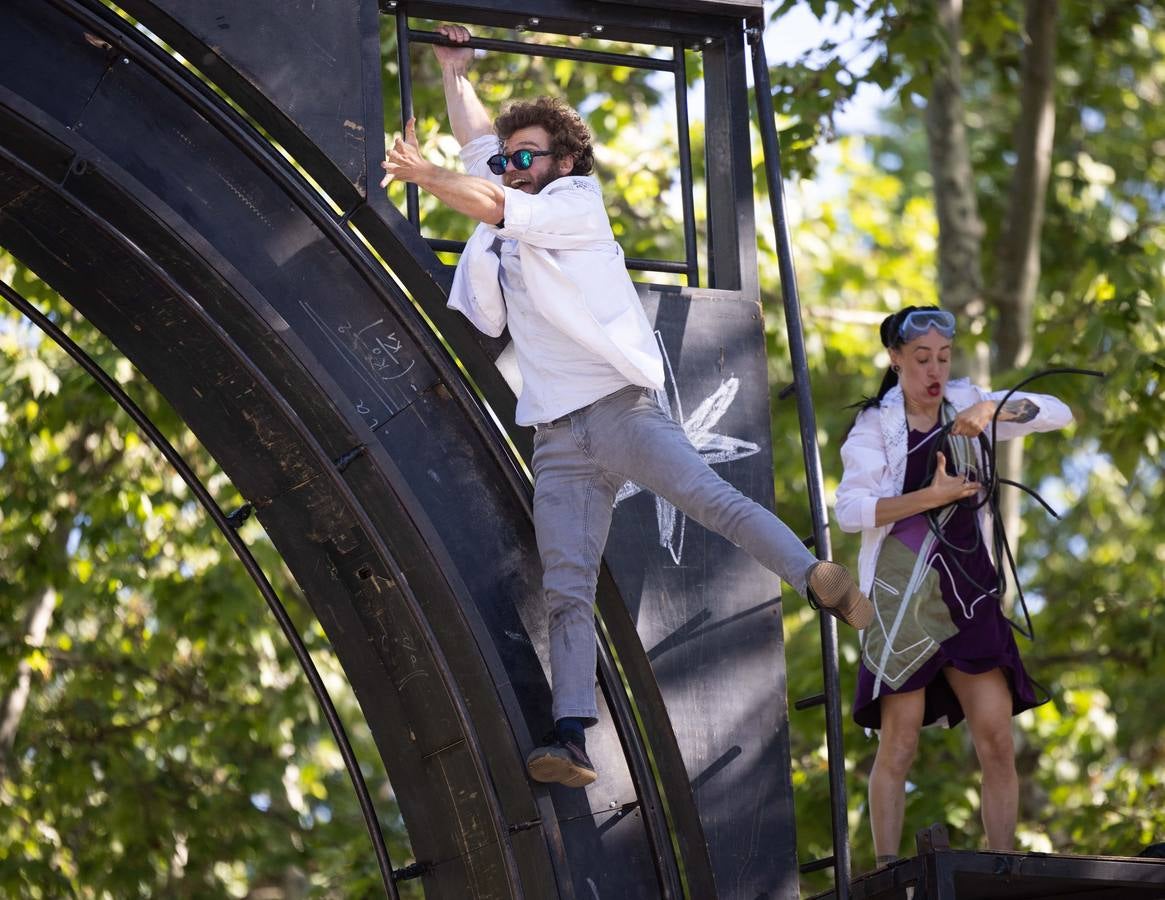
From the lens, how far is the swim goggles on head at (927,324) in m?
5.11

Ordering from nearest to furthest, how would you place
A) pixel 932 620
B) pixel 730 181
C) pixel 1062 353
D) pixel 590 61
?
pixel 932 620 < pixel 590 61 < pixel 730 181 < pixel 1062 353

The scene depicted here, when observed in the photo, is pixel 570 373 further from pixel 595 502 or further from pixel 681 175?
pixel 681 175

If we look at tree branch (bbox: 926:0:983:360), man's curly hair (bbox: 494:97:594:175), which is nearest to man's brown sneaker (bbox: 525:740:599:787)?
man's curly hair (bbox: 494:97:594:175)

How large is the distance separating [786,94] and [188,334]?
5021 mm

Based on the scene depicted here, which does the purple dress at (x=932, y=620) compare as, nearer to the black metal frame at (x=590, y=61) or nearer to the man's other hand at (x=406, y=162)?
Result: the black metal frame at (x=590, y=61)

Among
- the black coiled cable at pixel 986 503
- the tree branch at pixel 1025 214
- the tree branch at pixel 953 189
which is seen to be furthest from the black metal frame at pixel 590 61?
the tree branch at pixel 1025 214

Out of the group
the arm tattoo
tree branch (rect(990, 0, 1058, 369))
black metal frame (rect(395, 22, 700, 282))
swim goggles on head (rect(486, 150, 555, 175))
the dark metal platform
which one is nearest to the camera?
the dark metal platform

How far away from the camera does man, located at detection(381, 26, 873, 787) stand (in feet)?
14.1

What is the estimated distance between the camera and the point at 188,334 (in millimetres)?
4645

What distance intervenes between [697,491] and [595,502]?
0.34m

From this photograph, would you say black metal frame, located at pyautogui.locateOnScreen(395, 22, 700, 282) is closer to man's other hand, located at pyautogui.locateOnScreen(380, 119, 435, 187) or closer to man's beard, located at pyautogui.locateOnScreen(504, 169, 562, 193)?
man's beard, located at pyautogui.locateOnScreen(504, 169, 562, 193)

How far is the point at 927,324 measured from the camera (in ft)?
16.8

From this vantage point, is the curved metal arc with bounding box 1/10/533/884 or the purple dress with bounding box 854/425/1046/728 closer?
the curved metal arc with bounding box 1/10/533/884

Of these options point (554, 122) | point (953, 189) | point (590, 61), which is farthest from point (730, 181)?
point (953, 189)
